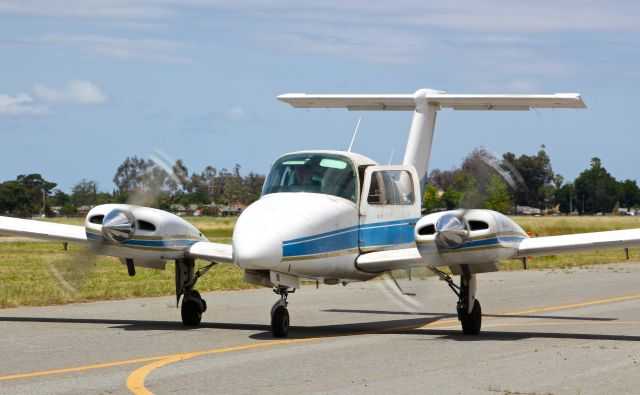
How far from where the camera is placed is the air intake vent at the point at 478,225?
15.4m

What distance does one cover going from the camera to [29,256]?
149 ft

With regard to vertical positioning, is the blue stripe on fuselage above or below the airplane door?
below

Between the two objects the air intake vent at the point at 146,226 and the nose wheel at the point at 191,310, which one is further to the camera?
the nose wheel at the point at 191,310

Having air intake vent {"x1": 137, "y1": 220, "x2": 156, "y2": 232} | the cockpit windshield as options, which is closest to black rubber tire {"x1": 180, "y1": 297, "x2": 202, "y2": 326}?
air intake vent {"x1": 137, "y1": 220, "x2": 156, "y2": 232}

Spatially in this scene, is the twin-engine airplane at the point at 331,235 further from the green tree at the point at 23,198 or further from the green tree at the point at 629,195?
the green tree at the point at 629,195

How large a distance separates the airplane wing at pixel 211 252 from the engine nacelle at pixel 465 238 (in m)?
3.10

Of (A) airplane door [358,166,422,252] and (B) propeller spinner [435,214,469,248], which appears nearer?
(B) propeller spinner [435,214,469,248]

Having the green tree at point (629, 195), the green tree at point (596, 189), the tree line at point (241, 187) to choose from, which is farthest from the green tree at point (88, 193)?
the green tree at point (629, 195)

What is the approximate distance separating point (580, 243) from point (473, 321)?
205 centimetres

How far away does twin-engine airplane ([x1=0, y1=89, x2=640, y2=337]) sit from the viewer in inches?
591

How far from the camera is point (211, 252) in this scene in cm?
1694

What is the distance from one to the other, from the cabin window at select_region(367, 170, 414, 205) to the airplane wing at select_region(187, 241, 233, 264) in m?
2.42

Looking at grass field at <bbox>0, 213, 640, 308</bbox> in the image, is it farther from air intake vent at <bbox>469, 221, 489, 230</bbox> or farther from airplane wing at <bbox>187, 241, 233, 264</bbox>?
air intake vent at <bbox>469, 221, 489, 230</bbox>

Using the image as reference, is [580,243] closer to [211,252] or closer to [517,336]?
[517,336]
